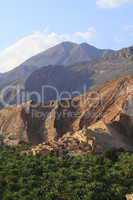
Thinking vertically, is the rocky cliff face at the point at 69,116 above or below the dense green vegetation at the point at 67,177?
above

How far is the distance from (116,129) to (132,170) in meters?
19.5

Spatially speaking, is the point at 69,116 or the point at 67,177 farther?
the point at 69,116

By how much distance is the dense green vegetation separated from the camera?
4319 centimetres

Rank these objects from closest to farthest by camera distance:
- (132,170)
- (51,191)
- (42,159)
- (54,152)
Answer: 1. (51,191)
2. (132,170)
3. (42,159)
4. (54,152)

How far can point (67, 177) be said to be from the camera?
48125 millimetres

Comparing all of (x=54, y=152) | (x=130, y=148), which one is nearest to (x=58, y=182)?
→ (x=54, y=152)

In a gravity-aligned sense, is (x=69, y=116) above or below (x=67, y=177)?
above

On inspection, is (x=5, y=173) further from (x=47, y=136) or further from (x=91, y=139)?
(x=47, y=136)

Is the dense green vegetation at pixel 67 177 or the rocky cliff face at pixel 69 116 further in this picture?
the rocky cliff face at pixel 69 116

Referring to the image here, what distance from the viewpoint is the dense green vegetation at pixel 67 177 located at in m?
43.2

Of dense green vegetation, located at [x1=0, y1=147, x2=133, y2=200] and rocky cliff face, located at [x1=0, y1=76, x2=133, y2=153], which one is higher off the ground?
rocky cliff face, located at [x1=0, y1=76, x2=133, y2=153]

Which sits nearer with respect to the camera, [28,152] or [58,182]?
[58,182]

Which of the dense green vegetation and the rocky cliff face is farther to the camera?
the rocky cliff face

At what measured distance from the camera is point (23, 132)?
81812 mm
